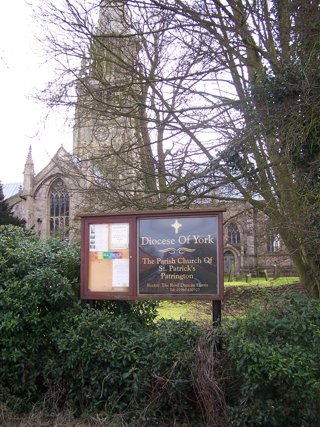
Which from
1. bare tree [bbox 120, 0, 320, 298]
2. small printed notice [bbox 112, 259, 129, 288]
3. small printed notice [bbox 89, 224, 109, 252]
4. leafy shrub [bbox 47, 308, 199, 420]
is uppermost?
bare tree [bbox 120, 0, 320, 298]

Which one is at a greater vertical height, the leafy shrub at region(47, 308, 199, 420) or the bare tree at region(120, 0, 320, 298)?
the bare tree at region(120, 0, 320, 298)

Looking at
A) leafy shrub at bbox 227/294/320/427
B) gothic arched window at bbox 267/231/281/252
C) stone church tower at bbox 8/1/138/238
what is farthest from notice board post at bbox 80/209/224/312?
stone church tower at bbox 8/1/138/238

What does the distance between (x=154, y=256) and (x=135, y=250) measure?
0.25 metres

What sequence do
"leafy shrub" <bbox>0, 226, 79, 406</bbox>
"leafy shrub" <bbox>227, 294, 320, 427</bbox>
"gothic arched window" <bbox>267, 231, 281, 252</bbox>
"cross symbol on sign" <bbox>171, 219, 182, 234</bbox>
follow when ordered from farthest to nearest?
1. "gothic arched window" <bbox>267, 231, 281, 252</bbox>
2. "cross symbol on sign" <bbox>171, 219, 182, 234</bbox>
3. "leafy shrub" <bbox>0, 226, 79, 406</bbox>
4. "leafy shrub" <bbox>227, 294, 320, 427</bbox>

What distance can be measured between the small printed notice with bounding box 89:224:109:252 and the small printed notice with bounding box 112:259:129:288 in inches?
9.3

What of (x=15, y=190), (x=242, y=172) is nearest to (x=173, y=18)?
(x=242, y=172)

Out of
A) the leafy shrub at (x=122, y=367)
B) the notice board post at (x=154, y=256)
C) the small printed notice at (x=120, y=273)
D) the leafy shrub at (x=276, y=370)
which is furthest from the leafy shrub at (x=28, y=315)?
the leafy shrub at (x=276, y=370)

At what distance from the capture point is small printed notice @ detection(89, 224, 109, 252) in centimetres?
529

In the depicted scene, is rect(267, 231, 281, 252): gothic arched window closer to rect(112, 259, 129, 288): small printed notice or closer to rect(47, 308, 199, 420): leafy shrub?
rect(112, 259, 129, 288): small printed notice

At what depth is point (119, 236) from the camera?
5.27m

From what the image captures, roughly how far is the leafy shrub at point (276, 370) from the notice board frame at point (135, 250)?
813 millimetres

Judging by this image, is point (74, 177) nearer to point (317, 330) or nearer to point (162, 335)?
point (162, 335)

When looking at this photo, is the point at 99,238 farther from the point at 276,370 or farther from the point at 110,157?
the point at 110,157

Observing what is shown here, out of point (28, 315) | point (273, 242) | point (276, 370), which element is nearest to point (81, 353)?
point (28, 315)
